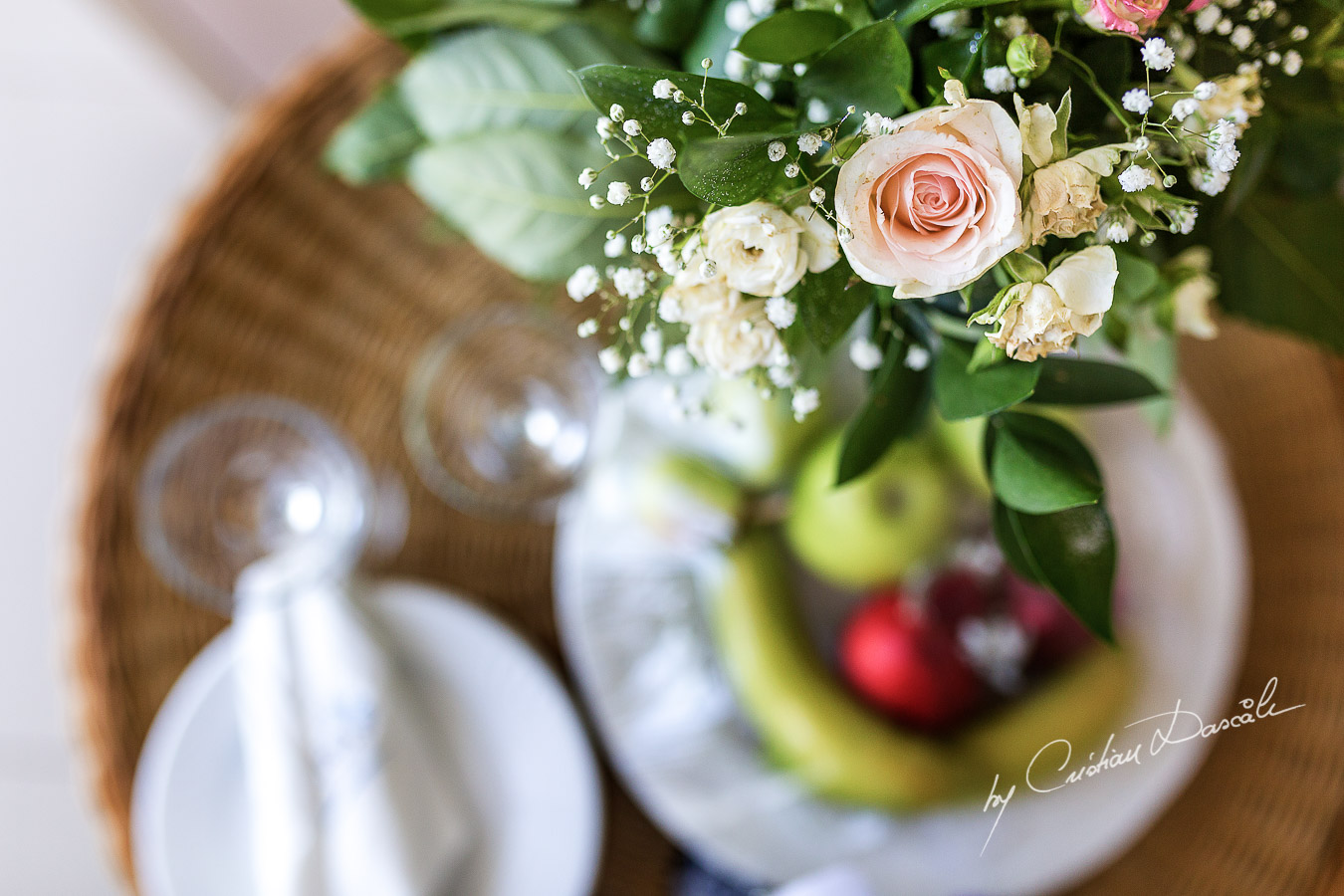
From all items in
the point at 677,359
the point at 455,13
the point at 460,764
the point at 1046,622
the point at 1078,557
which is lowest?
the point at 1046,622

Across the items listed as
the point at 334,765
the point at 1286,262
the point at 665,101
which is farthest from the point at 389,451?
the point at 1286,262

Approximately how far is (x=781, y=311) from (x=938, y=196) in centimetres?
6

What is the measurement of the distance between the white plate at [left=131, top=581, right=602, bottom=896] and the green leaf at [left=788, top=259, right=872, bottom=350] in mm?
357

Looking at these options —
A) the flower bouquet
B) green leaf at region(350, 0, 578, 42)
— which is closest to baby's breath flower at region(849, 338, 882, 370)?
the flower bouquet

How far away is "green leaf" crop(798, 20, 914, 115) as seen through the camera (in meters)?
0.27

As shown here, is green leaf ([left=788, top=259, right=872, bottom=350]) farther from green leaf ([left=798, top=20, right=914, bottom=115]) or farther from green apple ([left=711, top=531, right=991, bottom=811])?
green apple ([left=711, top=531, right=991, bottom=811])

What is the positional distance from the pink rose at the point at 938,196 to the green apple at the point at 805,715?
33 cm

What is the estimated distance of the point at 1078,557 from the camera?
316mm

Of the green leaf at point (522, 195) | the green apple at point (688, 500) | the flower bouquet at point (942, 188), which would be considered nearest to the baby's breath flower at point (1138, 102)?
the flower bouquet at point (942, 188)

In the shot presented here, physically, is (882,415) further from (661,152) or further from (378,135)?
(378,135)

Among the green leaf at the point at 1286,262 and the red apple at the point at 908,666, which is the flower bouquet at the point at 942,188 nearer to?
the green leaf at the point at 1286,262

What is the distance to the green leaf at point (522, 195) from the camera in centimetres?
41

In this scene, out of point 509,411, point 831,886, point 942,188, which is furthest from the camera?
point 509,411

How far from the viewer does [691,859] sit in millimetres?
599
